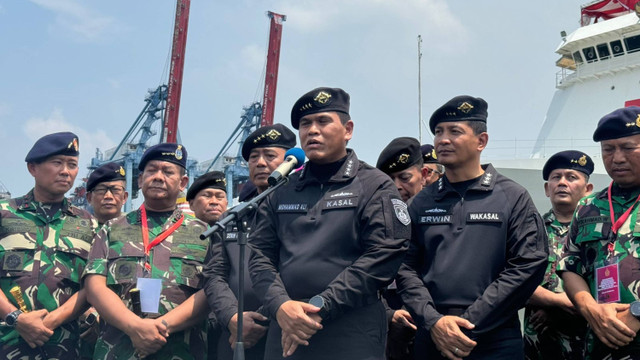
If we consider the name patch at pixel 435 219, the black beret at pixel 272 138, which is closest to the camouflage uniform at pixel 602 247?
the name patch at pixel 435 219

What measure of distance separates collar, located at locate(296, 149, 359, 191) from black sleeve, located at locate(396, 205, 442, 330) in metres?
0.39

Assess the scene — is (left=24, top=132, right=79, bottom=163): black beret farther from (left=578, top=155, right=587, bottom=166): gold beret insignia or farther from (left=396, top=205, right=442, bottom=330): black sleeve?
(left=578, top=155, right=587, bottom=166): gold beret insignia

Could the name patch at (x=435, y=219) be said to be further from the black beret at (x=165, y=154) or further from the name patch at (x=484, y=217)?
the black beret at (x=165, y=154)

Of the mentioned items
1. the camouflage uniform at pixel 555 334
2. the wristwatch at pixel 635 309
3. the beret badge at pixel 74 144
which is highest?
the beret badge at pixel 74 144

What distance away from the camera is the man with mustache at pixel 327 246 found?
90.4 inches

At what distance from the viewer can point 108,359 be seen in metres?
2.99

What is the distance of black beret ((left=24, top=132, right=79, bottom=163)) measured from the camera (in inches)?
135

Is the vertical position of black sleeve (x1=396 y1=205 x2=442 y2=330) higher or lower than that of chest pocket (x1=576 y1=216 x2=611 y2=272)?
lower

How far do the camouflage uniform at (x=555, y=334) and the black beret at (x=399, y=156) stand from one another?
1.01 m

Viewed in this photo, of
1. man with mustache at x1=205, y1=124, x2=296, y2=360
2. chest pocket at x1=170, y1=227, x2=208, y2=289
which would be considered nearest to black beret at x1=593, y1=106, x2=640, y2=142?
man with mustache at x1=205, y1=124, x2=296, y2=360

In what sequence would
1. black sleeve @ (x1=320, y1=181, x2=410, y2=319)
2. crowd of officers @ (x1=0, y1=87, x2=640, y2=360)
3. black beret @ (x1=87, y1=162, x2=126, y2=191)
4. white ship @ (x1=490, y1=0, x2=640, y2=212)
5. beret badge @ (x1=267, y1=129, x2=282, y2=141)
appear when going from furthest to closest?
white ship @ (x1=490, y1=0, x2=640, y2=212) → black beret @ (x1=87, y1=162, x2=126, y2=191) → beret badge @ (x1=267, y1=129, x2=282, y2=141) → crowd of officers @ (x1=0, y1=87, x2=640, y2=360) → black sleeve @ (x1=320, y1=181, x2=410, y2=319)

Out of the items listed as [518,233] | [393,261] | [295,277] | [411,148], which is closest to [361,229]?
[393,261]

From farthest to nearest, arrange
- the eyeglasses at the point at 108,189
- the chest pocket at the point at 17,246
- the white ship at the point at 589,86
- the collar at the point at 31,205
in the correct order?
the white ship at the point at 589,86, the eyeglasses at the point at 108,189, the collar at the point at 31,205, the chest pocket at the point at 17,246

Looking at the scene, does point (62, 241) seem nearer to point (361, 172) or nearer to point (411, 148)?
point (361, 172)
